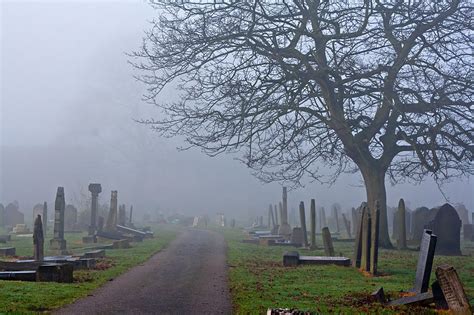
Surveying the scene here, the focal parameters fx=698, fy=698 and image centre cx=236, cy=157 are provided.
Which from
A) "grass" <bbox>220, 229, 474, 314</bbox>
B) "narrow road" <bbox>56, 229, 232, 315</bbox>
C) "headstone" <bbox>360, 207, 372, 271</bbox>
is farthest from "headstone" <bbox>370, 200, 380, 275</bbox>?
"narrow road" <bbox>56, 229, 232, 315</bbox>

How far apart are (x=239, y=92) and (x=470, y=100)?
867cm

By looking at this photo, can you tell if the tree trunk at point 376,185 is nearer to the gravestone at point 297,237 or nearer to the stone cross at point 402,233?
the stone cross at point 402,233

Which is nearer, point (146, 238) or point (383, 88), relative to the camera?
point (383, 88)

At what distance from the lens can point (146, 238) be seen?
35.6 meters

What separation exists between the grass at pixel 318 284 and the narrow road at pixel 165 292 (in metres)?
0.37

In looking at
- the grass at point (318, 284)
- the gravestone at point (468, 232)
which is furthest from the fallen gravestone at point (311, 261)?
the gravestone at point (468, 232)

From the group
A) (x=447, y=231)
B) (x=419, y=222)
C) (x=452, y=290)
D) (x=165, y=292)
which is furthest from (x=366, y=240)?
(x=419, y=222)

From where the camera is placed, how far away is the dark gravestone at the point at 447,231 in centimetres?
2494

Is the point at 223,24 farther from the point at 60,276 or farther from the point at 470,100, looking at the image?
the point at 60,276

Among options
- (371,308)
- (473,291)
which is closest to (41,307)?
(371,308)

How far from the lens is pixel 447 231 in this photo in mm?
25078

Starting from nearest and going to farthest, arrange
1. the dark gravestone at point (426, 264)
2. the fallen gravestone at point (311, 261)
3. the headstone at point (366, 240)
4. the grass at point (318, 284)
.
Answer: the grass at point (318, 284)
the dark gravestone at point (426, 264)
the headstone at point (366, 240)
the fallen gravestone at point (311, 261)

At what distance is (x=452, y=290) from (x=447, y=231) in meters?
15.7

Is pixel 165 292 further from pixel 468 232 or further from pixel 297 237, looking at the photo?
pixel 468 232
